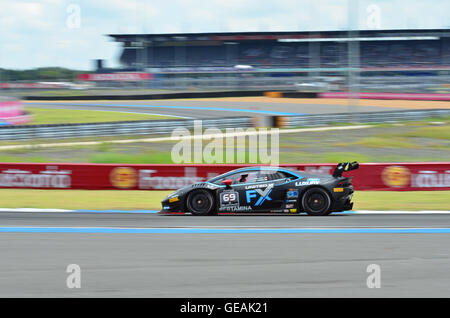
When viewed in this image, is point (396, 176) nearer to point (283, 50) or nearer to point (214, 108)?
point (214, 108)

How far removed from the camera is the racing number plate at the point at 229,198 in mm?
10922

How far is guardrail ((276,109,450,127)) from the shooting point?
2866 centimetres

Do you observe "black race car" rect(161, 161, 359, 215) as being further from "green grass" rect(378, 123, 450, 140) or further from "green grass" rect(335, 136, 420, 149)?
"green grass" rect(378, 123, 450, 140)

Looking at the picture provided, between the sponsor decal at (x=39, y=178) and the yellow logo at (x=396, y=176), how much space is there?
8464 mm

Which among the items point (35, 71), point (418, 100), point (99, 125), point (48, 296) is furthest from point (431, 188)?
point (35, 71)

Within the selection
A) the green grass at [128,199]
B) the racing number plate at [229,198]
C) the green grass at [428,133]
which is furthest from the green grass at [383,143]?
the racing number plate at [229,198]

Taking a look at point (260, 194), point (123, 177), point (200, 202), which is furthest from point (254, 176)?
point (123, 177)

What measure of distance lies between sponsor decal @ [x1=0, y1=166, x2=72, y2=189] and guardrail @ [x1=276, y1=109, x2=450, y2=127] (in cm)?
1511

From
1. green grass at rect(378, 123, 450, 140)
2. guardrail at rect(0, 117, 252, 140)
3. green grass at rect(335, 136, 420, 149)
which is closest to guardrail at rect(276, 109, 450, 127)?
green grass at rect(378, 123, 450, 140)

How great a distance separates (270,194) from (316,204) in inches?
36.0

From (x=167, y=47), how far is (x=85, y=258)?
73.2m
